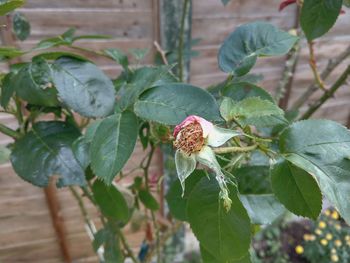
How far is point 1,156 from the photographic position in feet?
2.07

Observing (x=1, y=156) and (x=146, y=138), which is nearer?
(x=146, y=138)

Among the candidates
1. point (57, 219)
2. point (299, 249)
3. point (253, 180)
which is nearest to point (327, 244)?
point (299, 249)

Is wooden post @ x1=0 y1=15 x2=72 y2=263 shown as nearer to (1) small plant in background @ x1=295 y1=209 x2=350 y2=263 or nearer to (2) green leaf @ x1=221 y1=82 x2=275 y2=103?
(2) green leaf @ x1=221 y1=82 x2=275 y2=103

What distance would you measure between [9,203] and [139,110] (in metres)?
1.33

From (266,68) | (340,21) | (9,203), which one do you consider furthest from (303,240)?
(9,203)

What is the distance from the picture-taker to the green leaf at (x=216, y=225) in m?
0.32

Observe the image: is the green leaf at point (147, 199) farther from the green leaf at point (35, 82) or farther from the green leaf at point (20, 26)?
the green leaf at point (20, 26)

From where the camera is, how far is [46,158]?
1.54 ft

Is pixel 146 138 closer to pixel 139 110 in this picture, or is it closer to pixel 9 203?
pixel 139 110

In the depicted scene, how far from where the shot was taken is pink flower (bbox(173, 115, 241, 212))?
0.27m

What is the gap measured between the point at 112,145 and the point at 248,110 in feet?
0.46

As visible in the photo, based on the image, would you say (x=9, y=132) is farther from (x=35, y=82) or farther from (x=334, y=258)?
(x=334, y=258)

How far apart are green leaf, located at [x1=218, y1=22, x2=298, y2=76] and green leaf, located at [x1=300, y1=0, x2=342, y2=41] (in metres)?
0.04

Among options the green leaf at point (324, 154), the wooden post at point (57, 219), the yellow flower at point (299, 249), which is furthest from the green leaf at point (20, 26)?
the yellow flower at point (299, 249)
